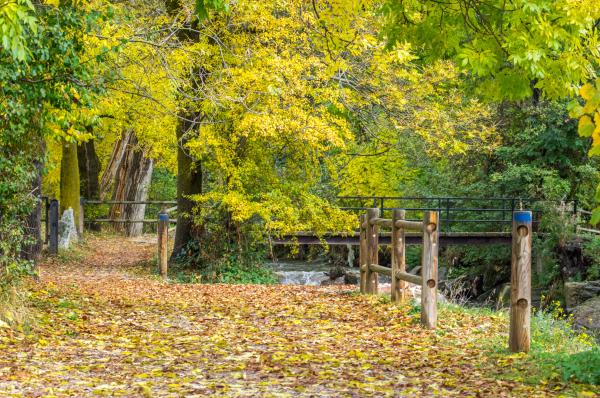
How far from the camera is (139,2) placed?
795 inches

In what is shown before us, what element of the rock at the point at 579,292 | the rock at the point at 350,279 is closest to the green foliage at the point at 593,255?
the rock at the point at 579,292

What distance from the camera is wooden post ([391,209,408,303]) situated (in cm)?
1161

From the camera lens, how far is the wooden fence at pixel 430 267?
8.15 metres

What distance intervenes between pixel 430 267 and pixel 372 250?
312cm

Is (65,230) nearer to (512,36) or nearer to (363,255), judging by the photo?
(363,255)

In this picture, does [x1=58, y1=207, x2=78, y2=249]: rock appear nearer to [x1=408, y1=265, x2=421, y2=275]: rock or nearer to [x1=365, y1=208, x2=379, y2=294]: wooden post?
[x1=365, y1=208, x2=379, y2=294]: wooden post

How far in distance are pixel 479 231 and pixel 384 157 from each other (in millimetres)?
4121

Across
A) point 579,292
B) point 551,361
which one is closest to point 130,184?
point 579,292

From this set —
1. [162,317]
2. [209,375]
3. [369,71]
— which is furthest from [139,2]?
[209,375]

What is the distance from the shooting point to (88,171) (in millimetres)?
31594

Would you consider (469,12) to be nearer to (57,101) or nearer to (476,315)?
(476,315)

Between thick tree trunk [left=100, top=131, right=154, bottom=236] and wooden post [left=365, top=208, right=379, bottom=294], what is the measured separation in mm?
18270

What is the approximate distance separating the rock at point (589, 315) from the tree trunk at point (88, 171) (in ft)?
Answer: 62.5

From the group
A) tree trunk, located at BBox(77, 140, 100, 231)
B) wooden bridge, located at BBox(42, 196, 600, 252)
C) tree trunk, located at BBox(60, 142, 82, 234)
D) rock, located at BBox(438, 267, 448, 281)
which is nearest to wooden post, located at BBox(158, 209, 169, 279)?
wooden bridge, located at BBox(42, 196, 600, 252)
